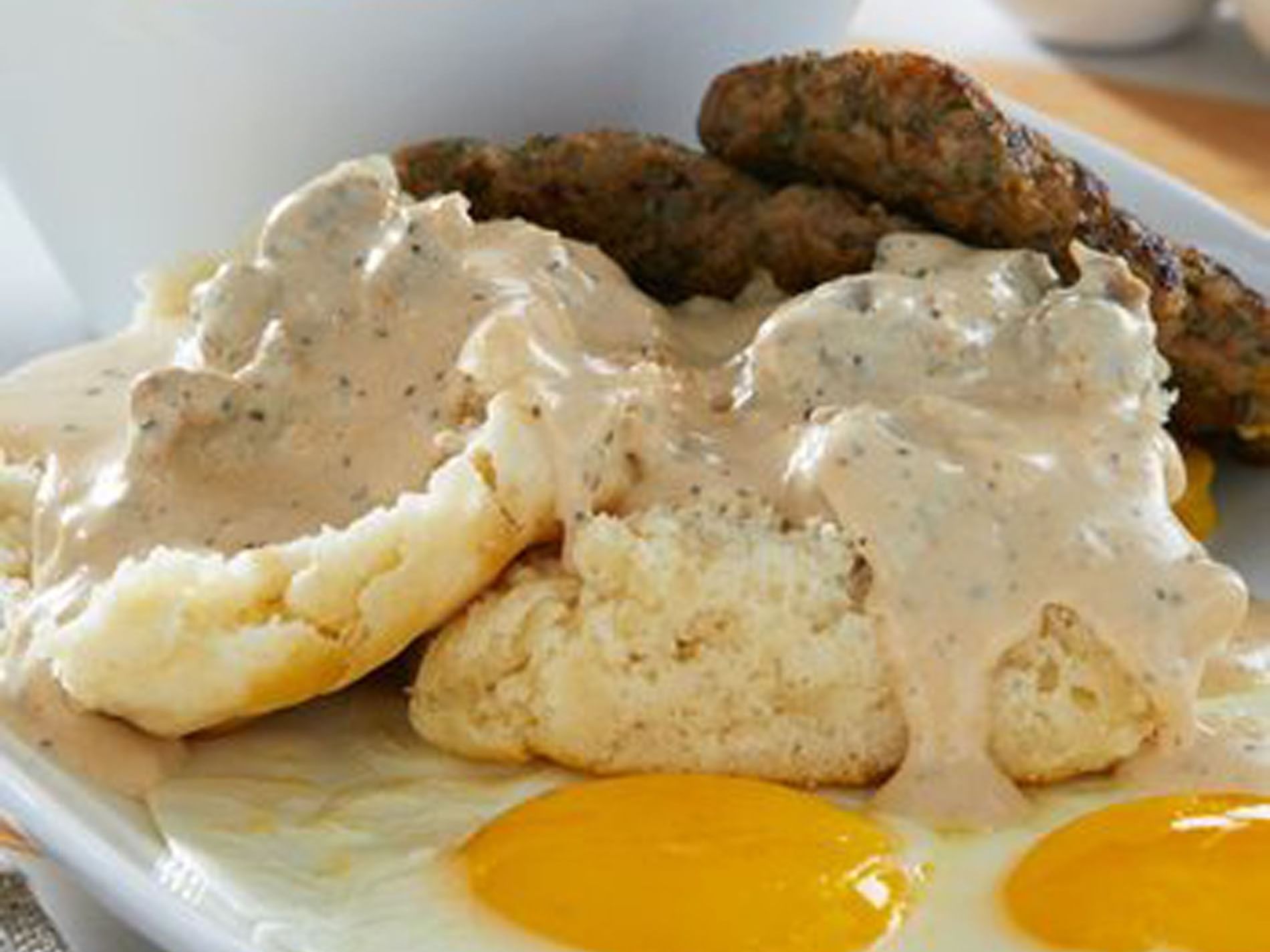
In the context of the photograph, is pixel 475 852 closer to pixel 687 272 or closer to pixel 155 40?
pixel 687 272

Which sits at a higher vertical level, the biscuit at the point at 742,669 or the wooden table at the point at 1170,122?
the biscuit at the point at 742,669

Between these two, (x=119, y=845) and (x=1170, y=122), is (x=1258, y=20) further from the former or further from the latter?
(x=119, y=845)

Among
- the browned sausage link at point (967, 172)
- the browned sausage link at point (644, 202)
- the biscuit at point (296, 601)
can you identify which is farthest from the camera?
the browned sausage link at point (644, 202)

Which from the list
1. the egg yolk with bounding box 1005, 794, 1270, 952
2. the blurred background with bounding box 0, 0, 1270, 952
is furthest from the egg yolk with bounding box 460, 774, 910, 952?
the blurred background with bounding box 0, 0, 1270, 952

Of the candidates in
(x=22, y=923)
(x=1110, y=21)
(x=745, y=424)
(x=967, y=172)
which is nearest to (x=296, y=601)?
(x=22, y=923)

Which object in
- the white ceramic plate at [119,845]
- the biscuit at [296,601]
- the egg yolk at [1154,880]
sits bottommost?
the egg yolk at [1154,880]

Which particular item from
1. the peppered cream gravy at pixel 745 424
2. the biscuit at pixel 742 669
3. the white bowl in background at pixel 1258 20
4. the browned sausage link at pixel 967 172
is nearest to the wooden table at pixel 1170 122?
the white bowl in background at pixel 1258 20

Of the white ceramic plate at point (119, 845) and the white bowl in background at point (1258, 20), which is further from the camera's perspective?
the white bowl in background at point (1258, 20)

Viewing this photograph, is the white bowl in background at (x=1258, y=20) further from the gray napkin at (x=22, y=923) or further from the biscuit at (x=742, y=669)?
the gray napkin at (x=22, y=923)
